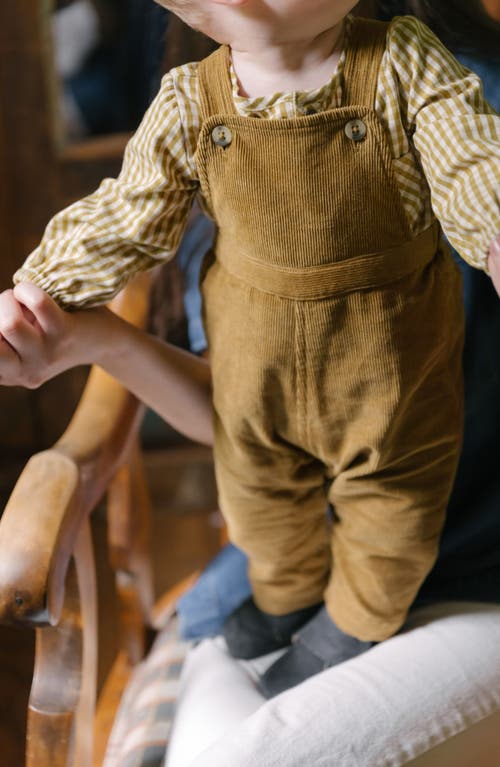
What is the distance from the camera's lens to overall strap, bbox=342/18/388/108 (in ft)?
1.36

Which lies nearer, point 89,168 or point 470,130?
point 470,130

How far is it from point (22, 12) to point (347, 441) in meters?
0.56

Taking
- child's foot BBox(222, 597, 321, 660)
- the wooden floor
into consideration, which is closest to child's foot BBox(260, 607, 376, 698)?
child's foot BBox(222, 597, 321, 660)

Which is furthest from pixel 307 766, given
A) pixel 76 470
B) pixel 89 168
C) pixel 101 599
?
pixel 89 168

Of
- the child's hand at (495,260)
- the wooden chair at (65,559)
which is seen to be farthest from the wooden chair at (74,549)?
the child's hand at (495,260)

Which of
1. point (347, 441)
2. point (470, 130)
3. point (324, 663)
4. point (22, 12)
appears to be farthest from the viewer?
point (22, 12)

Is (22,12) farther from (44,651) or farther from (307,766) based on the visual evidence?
(307,766)

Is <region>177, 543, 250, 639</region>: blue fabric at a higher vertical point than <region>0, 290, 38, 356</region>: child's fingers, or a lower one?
lower

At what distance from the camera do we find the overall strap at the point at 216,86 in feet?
1.42

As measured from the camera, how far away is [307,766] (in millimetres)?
517

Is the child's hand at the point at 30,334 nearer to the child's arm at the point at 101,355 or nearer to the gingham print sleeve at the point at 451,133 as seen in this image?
the child's arm at the point at 101,355

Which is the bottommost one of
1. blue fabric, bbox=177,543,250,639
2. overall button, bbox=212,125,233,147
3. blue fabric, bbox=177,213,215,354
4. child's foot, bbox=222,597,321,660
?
blue fabric, bbox=177,543,250,639

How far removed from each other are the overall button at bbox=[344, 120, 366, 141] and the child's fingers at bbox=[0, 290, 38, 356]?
18cm

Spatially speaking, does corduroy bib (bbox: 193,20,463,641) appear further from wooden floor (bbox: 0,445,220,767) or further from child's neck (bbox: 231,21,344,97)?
wooden floor (bbox: 0,445,220,767)
